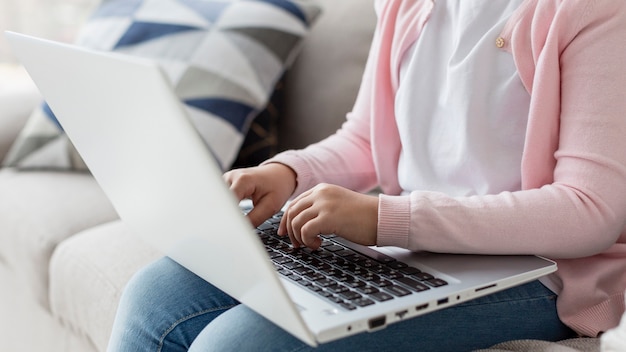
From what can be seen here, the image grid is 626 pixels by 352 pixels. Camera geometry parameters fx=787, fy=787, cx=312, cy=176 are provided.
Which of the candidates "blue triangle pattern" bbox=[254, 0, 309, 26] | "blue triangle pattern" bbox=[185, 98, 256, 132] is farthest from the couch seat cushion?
"blue triangle pattern" bbox=[254, 0, 309, 26]

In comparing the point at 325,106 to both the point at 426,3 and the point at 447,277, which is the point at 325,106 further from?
the point at 447,277

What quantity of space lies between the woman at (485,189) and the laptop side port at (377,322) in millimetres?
99

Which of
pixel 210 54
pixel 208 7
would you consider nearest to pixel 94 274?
pixel 210 54

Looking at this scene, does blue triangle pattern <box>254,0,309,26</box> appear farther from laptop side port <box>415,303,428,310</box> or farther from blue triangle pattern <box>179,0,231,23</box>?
laptop side port <box>415,303,428,310</box>

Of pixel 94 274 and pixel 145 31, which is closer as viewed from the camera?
pixel 94 274

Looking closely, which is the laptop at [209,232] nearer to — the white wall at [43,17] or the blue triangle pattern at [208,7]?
the blue triangle pattern at [208,7]

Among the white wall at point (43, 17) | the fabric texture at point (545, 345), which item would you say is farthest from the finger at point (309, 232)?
the white wall at point (43, 17)

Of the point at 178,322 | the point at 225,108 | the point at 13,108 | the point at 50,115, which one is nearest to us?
the point at 178,322

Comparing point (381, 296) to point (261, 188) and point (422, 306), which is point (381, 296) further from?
point (261, 188)

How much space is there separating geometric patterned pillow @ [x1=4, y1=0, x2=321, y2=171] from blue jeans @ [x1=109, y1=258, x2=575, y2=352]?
25.5 inches

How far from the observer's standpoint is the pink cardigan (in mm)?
753

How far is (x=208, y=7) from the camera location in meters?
1.61

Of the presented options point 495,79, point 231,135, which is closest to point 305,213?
point 495,79

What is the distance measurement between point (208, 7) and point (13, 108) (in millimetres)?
553
